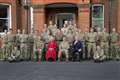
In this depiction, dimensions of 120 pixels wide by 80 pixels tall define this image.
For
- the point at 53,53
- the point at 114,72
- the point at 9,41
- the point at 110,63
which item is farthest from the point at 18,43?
the point at 114,72

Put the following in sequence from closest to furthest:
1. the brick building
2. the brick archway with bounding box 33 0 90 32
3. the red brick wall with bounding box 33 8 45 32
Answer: the brick archway with bounding box 33 0 90 32, the brick building, the red brick wall with bounding box 33 8 45 32

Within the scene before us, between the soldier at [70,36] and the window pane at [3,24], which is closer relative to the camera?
the soldier at [70,36]

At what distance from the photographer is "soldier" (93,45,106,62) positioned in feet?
87.2

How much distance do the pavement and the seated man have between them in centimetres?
83

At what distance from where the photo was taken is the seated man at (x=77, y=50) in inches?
1062

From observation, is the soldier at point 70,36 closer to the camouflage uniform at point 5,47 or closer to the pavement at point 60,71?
the pavement at point 60,71

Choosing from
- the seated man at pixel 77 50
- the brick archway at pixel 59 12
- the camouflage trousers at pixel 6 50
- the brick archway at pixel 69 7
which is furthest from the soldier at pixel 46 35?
the brick archway at pixel 59 12

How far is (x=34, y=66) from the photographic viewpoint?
25031 mm

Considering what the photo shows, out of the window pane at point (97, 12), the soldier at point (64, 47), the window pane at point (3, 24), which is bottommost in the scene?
→ the soldier at point (64, 47)

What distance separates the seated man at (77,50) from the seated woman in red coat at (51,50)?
0.91 meters

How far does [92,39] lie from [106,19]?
278 inches

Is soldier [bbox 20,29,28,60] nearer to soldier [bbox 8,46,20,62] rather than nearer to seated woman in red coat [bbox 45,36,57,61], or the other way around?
soldier [bbox 8,46,20,62]

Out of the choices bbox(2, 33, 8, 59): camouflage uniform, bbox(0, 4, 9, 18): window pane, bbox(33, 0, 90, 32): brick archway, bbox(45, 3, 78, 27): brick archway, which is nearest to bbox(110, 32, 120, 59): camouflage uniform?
bbox(2, 33, 8, 59): camouflage uniform

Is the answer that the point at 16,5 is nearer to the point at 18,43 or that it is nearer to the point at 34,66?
the point at 18,43
